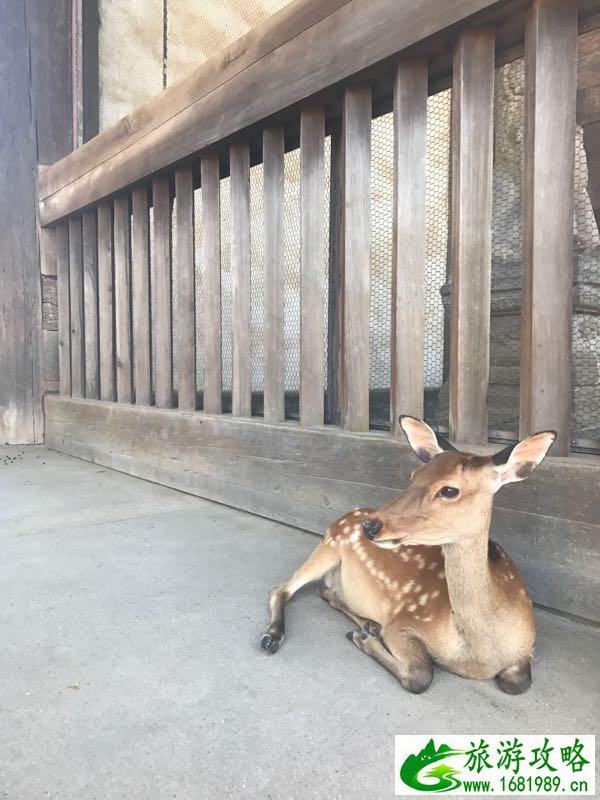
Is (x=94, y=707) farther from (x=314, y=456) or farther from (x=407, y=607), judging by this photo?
(x=314, y=456)

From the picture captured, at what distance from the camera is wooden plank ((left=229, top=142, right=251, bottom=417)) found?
3062 mm

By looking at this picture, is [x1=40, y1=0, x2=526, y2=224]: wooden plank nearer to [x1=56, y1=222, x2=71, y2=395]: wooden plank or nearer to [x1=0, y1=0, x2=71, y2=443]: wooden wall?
[x1=56, y1=222, x2=71, y2=395]: wooden plank

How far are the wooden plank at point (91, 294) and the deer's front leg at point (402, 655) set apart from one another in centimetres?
356

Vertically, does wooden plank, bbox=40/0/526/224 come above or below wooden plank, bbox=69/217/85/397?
above

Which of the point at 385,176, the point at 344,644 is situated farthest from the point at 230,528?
the point at 385,176

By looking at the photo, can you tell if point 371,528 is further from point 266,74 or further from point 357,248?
point 266,74

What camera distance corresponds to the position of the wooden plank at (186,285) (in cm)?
348

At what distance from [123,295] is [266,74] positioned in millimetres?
1987

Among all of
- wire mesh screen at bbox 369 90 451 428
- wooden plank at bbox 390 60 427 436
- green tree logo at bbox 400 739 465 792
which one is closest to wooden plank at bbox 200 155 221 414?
wire mesh screen at bbox 369 90 451 428

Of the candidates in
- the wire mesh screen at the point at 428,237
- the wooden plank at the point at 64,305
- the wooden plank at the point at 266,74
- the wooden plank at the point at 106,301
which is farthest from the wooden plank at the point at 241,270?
the wooden plank at the point at 64,305

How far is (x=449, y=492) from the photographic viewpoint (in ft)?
4.31

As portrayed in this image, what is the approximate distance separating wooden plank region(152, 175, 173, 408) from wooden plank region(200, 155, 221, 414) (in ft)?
→ 1.51

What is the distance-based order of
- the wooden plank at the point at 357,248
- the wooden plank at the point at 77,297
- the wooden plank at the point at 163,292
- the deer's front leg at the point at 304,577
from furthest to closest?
the wooden plank at the point at 77,297, the wooden plank at the point at 163,292, the wooden plank at the point at 357,248, the deer's front leg at the point at 304,577

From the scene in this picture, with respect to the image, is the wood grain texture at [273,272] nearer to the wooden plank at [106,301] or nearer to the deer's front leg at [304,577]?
the deer's front leg at [304,577]
